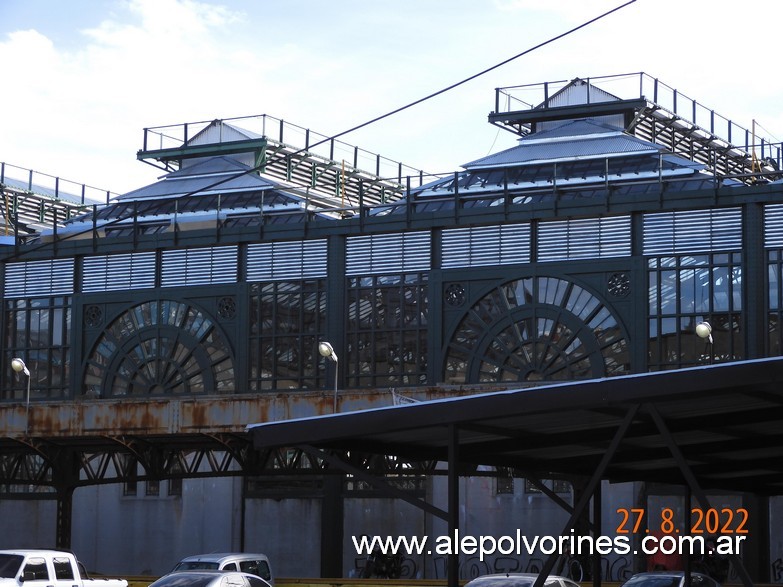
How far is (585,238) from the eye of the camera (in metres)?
44.5

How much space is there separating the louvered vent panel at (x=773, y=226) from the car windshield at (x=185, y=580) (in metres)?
26.0

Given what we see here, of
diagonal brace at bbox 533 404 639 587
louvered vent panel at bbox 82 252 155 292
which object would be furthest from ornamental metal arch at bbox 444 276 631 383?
diagonal brace at bbox 533 404 639 587

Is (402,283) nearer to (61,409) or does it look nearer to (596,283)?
(596,283)

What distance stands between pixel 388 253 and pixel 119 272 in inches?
418

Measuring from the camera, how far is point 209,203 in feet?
188

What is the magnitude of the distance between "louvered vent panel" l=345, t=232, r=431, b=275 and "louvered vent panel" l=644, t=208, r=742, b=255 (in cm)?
763

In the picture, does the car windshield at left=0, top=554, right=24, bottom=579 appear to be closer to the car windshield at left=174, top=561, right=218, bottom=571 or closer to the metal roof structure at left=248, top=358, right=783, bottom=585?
the car windshield at left=174, top=561, right=218, bottom=571

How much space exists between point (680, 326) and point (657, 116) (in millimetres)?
14432

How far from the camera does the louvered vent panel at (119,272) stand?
5025 centimetres

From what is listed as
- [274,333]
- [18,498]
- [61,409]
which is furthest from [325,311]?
[18,498]

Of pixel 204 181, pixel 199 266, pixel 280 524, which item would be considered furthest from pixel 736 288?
pixel 204 181

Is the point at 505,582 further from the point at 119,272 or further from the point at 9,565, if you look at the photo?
the point at 119,272

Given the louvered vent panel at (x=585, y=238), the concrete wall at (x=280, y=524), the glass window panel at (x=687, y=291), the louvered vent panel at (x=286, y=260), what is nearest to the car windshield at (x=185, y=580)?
the concrete wall at (x=280, y=524)

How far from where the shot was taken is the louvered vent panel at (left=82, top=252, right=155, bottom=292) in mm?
50250
